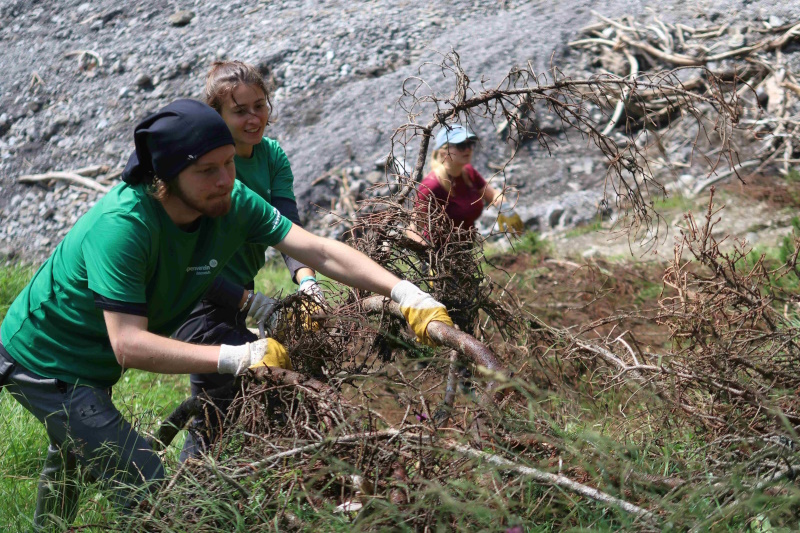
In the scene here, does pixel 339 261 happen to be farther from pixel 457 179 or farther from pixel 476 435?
pixel 457 179

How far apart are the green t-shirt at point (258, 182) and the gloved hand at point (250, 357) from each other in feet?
2.51

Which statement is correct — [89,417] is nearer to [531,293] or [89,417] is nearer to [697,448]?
[697,448]

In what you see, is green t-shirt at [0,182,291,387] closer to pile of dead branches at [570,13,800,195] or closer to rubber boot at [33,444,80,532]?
rubber boot at [33,444,80,532]

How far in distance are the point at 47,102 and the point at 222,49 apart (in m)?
2.30

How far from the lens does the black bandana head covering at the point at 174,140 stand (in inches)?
88.7

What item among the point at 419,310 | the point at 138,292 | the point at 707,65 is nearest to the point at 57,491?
the point at 138,292

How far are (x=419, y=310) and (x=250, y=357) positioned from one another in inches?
22.8

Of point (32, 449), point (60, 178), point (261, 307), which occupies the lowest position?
point (60, 178)

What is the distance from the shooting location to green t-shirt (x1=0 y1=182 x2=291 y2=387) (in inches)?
88.2

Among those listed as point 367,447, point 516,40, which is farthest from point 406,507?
point 516,40

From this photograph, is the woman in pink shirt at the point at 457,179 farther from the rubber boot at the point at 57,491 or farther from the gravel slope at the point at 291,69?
the gravel slope at the point at 291,69

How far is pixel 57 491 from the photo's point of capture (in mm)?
2543

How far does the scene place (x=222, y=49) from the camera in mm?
10234

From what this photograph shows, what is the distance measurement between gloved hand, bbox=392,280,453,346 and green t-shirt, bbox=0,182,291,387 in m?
0.51
